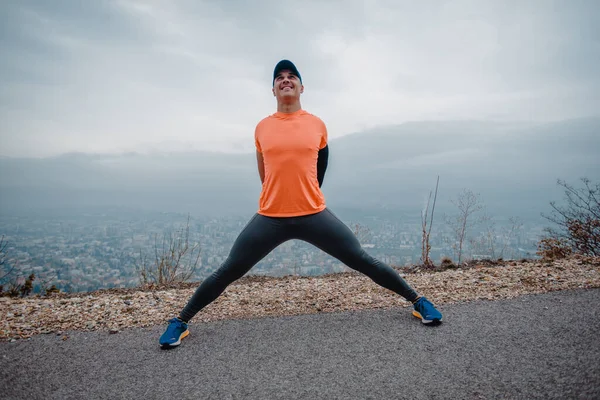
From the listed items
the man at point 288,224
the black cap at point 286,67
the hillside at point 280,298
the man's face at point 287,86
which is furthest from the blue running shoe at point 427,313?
the black cap at point 286,67

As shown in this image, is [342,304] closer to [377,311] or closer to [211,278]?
[377,311]

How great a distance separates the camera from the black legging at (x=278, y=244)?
2.95m

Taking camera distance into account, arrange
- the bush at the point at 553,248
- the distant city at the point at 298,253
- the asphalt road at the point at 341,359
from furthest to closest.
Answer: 1. the distant city at the point at 298,253
2. the bush at the point at 553,248
3. the asphalt road at the point at 341,359

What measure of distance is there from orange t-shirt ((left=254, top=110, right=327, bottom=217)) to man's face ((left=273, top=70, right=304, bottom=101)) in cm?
26

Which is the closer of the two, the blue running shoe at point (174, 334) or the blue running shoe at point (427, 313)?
the blue running shoe at point (174, 334)

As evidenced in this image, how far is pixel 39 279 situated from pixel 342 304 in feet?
15.8

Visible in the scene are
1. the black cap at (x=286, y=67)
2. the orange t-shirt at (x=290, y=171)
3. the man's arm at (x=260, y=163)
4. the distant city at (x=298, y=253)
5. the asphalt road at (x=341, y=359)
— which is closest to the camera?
the asphalt road at (x=341, y=359)

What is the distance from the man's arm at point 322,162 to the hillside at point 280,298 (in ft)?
4.55

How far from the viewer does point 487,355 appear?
2432 mm

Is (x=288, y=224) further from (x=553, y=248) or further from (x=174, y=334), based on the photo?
(x=553, y=248)

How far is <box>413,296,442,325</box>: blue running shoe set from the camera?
2969 mm

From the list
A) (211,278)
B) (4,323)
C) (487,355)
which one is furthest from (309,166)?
(4,323)

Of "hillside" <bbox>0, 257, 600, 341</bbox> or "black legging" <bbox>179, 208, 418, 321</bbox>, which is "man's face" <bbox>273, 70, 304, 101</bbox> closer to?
"black legging" <bbox>179, 208, 418, 321</bbox>

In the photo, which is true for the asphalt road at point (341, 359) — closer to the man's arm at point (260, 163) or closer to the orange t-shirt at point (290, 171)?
the orange t-shirt at point (290, 171)
